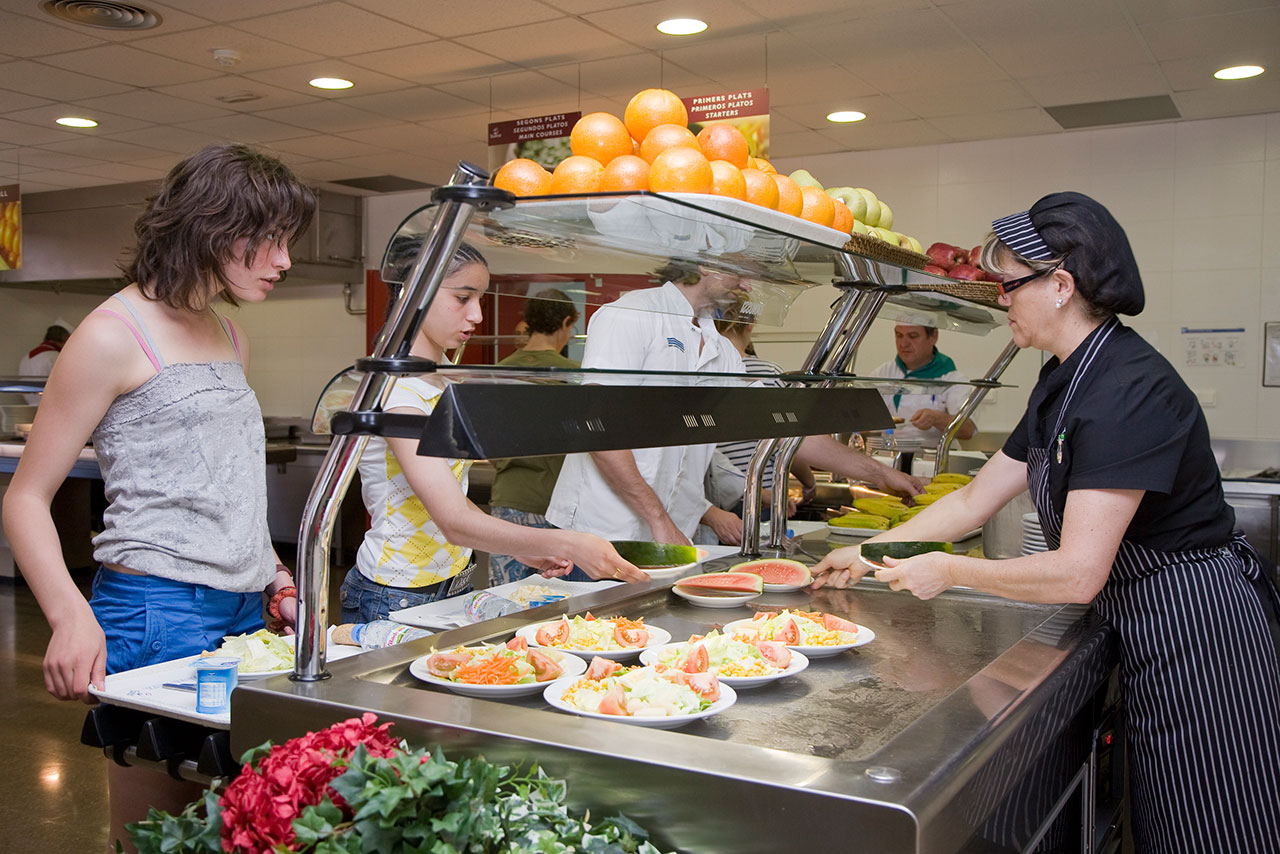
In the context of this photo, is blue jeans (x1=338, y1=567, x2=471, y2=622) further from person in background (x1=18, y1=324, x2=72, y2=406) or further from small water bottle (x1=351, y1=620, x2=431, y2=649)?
person in background (x1=18, y1=324, x2=72, y2=406)

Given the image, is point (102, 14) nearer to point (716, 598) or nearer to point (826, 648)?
point (716, 598)

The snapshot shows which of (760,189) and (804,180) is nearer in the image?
(760,189)

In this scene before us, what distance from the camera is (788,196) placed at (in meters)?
1.96

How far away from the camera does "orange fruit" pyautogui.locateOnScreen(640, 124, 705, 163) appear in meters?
1.79

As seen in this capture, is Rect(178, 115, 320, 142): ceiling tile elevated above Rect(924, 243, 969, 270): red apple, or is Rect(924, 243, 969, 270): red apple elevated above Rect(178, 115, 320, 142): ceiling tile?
Rect(178, 115, 320, 142): ceiling tile

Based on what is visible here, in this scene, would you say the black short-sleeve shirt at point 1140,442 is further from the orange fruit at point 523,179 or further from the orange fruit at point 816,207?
the orange fruit at point 523,179

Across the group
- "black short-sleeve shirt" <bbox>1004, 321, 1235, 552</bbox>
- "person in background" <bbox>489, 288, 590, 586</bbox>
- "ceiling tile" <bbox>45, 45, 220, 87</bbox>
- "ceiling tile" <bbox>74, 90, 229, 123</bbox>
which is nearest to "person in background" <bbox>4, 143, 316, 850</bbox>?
"person in background" <bbox>489, 288, 590, 586</bbox>

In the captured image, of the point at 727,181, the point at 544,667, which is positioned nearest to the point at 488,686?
the point at 544,667

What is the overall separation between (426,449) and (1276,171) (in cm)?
669

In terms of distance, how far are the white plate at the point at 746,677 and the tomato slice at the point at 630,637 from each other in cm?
6

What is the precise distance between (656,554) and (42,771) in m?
2.98

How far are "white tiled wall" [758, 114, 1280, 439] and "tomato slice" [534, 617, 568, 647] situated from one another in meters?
4.93

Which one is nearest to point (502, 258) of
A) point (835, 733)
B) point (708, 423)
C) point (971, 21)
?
point (708, 423)

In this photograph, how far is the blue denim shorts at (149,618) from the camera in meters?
2.06
